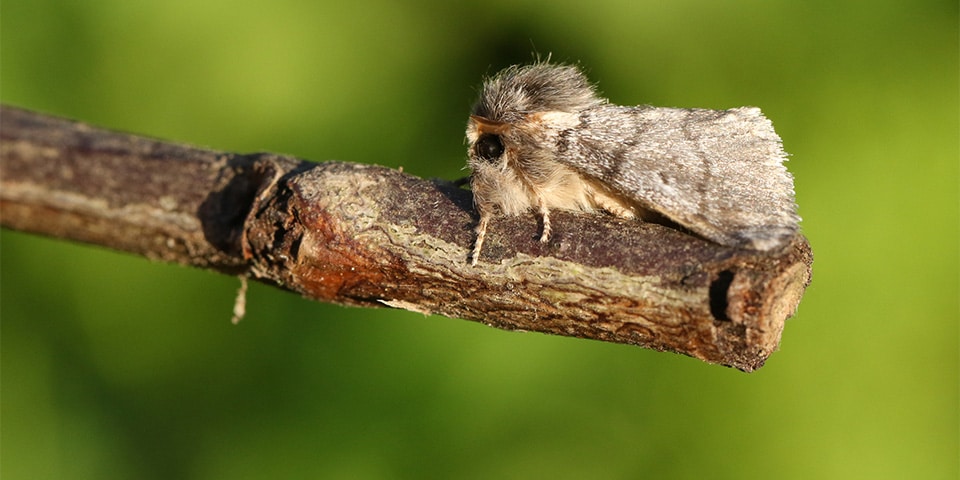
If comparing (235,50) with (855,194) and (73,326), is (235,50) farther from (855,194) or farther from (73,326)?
(855,194)

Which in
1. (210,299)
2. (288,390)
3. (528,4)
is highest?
(528,4)

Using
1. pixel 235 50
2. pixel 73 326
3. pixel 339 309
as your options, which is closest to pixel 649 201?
pixel 339 309

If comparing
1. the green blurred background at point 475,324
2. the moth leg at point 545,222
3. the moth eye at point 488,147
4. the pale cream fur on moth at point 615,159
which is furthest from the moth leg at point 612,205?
the green blurred background at point 475,324

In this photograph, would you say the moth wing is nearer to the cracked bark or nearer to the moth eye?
the cracked bark

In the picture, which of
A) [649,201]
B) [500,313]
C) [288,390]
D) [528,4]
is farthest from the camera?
[528,4]

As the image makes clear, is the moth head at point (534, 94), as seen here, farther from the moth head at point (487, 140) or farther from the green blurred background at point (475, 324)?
the green blurred background at point (475, 324)

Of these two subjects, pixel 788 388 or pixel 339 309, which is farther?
pixel 339 309
